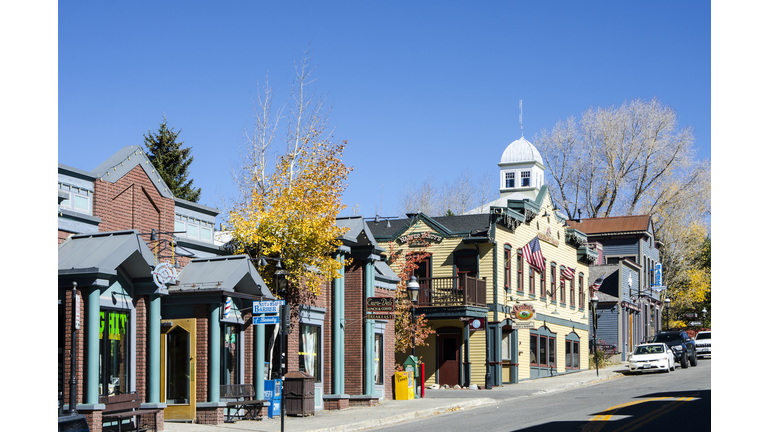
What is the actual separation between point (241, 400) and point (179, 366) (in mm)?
1913

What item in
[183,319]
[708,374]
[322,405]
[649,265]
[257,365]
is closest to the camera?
[183,319]

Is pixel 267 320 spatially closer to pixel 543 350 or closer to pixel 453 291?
pixel 453 291

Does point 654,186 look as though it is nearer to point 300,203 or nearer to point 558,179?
point 558,179

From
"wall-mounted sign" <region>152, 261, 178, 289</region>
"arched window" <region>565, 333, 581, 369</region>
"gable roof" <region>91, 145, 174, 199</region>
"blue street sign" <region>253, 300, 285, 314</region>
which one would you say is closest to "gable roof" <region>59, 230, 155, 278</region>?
"wall-mounted sign" <region>152, 261, 178, 289</region>

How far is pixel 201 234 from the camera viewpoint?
72.8ft

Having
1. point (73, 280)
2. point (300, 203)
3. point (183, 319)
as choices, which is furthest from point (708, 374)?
point (73, 280)

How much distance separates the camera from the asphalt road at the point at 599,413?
18.3 meters

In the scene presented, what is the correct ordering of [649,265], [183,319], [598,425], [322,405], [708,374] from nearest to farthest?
1. [598,425]
2. [183,319]
3. [322,405]
4. [708,374]
5. [649,265]

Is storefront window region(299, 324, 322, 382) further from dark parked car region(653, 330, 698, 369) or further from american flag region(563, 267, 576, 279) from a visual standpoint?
dark parked car region(653, 330, 698, 369)

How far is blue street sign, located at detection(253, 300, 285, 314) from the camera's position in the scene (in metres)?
18.1

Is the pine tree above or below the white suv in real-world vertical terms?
above

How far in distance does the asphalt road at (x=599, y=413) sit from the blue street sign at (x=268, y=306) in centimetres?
391

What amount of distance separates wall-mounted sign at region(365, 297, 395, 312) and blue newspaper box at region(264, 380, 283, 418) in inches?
162

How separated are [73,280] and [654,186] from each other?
51.0 m
